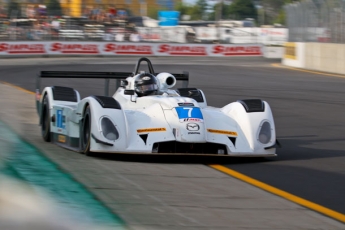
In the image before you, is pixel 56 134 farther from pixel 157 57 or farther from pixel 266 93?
pixel 157 57

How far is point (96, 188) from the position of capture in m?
6.19

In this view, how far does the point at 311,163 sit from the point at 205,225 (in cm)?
328

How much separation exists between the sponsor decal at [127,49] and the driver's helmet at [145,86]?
3002 centimetres

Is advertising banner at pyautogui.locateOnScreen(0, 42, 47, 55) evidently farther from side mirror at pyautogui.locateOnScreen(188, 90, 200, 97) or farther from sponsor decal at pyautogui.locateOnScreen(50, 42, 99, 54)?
side mirror at pyautogui.locateOnScreen(188, 90, 200, 97)

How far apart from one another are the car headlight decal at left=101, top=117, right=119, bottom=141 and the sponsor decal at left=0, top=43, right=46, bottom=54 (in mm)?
28706

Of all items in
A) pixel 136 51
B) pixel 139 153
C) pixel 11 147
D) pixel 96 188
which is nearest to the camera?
pixel 11 147

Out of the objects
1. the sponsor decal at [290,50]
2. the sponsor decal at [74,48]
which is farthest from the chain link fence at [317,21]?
the sponsor decal at [74,48]

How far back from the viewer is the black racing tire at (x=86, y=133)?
26.4ft

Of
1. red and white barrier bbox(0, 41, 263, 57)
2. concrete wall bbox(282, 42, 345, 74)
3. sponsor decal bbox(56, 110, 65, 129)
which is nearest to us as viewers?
sponsor decal bbox(56, 110, 65, 129)

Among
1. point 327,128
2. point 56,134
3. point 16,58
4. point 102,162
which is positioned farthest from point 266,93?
point 16,58

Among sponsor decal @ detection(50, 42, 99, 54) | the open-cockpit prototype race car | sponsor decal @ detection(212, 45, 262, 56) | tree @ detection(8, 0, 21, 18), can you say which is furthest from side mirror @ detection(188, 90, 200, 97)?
sponsor decal @ detection(212, 45, 262, 56)

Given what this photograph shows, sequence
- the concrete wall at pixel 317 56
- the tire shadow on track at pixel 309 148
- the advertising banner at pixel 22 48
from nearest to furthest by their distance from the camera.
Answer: the tire shadow on track at pixel 309 148
the concrete wall at pixel 317 56
the advertising banner at pixel 22 48

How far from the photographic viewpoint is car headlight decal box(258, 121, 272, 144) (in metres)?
8.16

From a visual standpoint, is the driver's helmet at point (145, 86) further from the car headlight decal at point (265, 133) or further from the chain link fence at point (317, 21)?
the chain link fence at point (317, 21)
